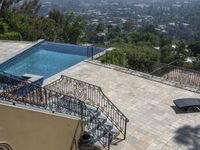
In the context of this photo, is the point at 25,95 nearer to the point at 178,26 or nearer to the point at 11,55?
the point at 11,55

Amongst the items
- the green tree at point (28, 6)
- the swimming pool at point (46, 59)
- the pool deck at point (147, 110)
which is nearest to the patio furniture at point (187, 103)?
the pool deck at point (147, 110)

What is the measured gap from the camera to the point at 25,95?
8.30 metres

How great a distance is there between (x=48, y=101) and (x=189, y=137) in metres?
4.92

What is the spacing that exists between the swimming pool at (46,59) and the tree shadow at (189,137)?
8.59 m

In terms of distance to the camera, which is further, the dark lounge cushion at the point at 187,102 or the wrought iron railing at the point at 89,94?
the dark lounge cushion at the point at 187,102

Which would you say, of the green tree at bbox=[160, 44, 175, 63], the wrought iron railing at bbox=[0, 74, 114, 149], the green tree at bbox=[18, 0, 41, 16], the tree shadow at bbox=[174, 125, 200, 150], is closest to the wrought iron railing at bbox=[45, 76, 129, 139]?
the wrought iron railing at bbox=[0, 74, 114, 149]

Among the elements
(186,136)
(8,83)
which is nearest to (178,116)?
(186,136)

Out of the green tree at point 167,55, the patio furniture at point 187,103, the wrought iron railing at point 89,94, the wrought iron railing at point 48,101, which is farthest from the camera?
the green tree at point 167,55

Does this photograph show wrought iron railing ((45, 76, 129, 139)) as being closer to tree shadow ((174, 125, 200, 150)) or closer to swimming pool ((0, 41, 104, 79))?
tree shadow ((174, 125, 200, 150))

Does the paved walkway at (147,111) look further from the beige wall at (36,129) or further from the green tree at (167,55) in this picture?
the green tree at (167,55)

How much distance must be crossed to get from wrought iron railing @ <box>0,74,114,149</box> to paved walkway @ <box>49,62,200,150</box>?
715 mm

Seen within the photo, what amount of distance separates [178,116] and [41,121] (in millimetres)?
5932

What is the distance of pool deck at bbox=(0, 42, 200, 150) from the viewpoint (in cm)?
908

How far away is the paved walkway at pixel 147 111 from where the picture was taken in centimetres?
908
